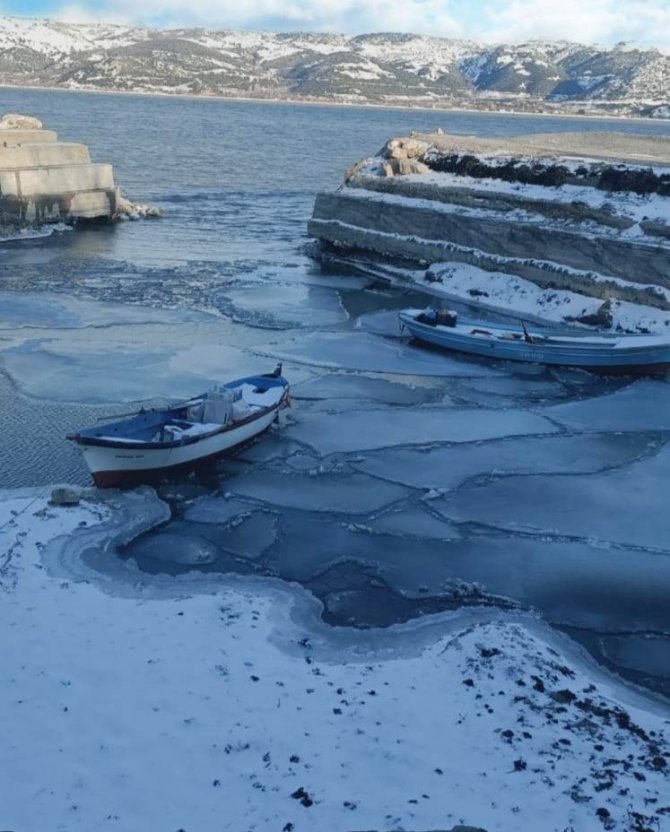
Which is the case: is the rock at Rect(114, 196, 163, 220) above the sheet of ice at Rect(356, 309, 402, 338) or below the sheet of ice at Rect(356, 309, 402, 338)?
above

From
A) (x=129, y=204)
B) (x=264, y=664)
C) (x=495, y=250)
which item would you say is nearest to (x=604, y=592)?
(x=264, y=664)

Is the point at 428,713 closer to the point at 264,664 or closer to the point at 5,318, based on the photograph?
the point at 264,664

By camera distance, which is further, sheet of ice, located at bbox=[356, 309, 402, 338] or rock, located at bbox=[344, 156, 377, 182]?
rock, located at bbox=[344, 156, 377, 182]

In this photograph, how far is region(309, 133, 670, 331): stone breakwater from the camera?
974 inches

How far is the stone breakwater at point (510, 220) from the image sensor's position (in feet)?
81.2

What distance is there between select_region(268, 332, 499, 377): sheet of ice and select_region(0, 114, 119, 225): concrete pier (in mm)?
19691

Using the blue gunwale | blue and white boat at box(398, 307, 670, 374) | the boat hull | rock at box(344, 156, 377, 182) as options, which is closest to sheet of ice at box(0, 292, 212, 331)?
blue and white boat at box(398, 307, 670, 374)

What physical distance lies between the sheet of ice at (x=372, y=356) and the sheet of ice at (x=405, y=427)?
2.92 m

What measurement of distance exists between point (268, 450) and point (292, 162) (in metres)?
58.0

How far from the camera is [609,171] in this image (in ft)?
90.9

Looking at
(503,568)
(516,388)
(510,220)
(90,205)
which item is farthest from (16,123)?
(503,568)

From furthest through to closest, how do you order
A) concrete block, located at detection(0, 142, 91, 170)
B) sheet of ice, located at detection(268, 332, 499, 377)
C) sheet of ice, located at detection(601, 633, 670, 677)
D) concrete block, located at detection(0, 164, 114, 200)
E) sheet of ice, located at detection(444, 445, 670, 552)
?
1. concrete block, located at detection(0, 142, 91, 170)
2. concrete block, located at detection(0, 164, 114, 200)
3. sheet of ice, located at detection(268, 332, 499, 377)
4. sheet of ice, located at detection(444, 445, 670, 552)
5. sheet of ice, located at detection(601, 633, 670, 677)

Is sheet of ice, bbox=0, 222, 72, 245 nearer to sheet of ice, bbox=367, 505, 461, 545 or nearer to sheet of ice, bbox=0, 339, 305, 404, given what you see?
sheet of ice, bbox=0, 339, 305, 404

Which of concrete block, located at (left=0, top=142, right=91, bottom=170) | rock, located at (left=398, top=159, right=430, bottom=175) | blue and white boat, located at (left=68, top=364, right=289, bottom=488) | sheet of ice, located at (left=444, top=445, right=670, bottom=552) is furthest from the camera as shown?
concrete block, located at (left=0, top=142, right=91, bottom=170)
